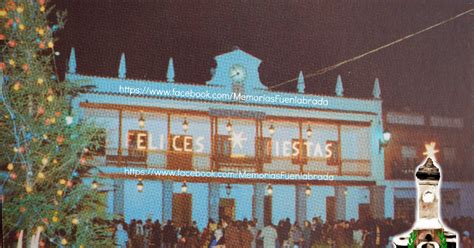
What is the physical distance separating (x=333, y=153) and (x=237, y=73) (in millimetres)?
906

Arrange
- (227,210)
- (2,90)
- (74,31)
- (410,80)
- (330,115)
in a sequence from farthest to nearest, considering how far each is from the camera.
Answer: (410,80) → (330,115) → (227,210) → (74,31) → (2,90)

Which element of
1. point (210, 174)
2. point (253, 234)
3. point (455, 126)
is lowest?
point (253, 234)

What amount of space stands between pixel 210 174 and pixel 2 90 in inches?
55.7

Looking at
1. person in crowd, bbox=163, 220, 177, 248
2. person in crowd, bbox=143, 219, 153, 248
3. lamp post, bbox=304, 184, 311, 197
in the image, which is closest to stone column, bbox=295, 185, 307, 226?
lamp post, bbox=304, 184, 311, 197

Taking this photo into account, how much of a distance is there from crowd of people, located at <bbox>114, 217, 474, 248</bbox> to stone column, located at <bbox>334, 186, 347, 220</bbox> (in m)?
0.05

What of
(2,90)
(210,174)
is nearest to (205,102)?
(210,174)

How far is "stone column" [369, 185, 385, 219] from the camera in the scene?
203 inches

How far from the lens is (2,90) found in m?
4.15

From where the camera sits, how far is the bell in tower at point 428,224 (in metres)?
2.84

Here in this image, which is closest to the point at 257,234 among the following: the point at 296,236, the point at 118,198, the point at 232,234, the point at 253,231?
the point at 253,231

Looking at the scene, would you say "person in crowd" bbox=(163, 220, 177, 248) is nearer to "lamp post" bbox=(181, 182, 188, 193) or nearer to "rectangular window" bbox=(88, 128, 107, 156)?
"lamp post" bbox=(181, 182, 188, 193)

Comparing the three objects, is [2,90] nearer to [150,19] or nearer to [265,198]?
[150,19]

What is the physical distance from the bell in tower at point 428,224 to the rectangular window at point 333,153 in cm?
211

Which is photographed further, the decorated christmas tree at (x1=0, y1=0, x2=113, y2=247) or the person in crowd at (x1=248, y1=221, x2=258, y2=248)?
the person in crowd at (x1=248, y1=221, x2=258, y2=248)
